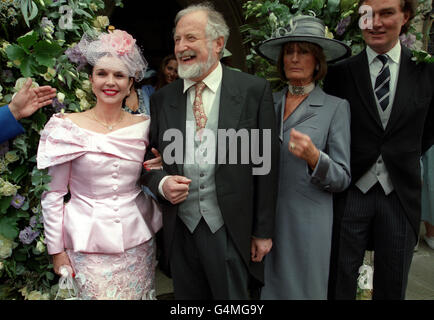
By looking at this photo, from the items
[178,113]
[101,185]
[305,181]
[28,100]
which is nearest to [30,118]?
[28,100]

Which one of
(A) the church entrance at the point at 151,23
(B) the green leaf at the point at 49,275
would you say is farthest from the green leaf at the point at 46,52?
(A) the church entrance at the point at 151,23

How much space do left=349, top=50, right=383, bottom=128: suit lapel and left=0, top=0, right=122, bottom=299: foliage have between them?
5.18ft

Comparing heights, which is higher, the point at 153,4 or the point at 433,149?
the point at 153,4

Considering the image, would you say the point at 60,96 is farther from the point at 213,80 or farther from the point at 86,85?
the point at 213,80

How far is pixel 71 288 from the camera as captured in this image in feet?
6.59

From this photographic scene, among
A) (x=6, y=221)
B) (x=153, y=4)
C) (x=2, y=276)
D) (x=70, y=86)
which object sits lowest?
(x=2, y=276)

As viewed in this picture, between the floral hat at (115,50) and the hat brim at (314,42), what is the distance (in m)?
0.77

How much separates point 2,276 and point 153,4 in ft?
20.8

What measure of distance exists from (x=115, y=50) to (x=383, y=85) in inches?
59.6

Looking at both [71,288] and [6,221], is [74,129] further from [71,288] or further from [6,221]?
[71,288]

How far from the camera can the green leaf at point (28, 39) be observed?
6.73ft

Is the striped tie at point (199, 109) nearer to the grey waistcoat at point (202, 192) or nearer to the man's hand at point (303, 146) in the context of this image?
the grey waistcoat at point (202, 192)

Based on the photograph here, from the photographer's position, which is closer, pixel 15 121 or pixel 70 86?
pixel 15 121

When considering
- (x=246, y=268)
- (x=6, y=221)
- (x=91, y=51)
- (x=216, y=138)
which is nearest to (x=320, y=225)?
(x=246, y=268)
